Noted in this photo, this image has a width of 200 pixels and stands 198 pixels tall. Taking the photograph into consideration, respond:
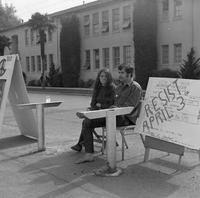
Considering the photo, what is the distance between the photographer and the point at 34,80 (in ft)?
146

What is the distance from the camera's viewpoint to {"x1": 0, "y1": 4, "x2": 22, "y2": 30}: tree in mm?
78500

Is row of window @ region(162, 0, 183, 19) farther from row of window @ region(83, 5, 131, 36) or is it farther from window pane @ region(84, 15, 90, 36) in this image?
window pane @ region(84, 15, 90, 36)

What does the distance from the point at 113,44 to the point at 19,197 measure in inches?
1218

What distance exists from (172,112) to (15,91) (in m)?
3.54

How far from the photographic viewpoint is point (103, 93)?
731cm

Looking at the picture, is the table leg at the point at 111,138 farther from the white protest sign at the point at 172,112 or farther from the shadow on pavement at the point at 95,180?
the white protest sign at the point at 172,112

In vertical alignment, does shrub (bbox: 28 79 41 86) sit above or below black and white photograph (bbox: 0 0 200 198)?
below

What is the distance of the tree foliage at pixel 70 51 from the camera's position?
38.3 m

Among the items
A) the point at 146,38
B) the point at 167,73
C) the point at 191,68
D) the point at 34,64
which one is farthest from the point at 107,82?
the point at 34,64

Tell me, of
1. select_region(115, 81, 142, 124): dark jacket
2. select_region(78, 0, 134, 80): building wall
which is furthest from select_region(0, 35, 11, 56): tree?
select_region(115, 81, 142, 124): dark jacket

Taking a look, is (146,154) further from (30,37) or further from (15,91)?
(30,37)

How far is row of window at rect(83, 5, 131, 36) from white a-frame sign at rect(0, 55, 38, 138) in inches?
1012

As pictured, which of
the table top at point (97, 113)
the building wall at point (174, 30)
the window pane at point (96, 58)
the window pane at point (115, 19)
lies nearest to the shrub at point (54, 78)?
the window pane at point (96, 58)

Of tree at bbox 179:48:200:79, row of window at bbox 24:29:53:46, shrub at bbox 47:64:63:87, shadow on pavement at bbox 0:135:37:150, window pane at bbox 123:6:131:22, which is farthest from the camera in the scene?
row of window at bbox 24:29:53:46
